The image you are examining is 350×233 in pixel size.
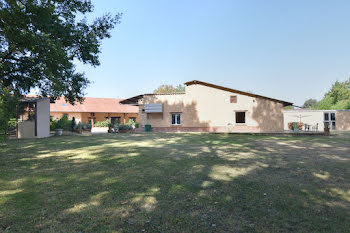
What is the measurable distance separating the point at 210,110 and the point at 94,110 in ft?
77.5

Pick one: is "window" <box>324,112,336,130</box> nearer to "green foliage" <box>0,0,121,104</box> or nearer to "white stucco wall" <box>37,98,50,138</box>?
"green foliage" <box>0,0,121,104</box>

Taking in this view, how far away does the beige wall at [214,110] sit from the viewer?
22.9 m

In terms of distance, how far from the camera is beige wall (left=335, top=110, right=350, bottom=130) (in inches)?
1134

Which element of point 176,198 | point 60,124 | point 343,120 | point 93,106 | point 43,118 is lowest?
point 176,198

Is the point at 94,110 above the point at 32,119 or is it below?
above

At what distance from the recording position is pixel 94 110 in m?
Answer: 37.4

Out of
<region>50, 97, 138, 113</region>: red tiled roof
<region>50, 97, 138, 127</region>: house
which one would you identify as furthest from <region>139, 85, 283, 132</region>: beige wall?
<region>50, 97, 138, 113</region>: red tiled roof

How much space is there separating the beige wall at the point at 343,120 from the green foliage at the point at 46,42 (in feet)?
107

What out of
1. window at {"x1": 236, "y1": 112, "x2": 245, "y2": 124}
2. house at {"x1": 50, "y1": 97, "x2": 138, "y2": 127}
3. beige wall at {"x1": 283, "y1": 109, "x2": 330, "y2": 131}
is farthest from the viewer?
house at {"x1": 50, "y1": 97, "x2": 138, "y2": 127}

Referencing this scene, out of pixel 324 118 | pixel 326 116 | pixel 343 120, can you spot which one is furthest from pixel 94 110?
pixel 343 120

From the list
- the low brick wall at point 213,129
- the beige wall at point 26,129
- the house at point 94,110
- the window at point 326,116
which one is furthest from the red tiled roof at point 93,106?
the window at point 326,116

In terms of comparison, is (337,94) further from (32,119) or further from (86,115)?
(32,119)

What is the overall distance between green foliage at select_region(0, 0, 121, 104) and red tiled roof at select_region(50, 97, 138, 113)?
20.3m

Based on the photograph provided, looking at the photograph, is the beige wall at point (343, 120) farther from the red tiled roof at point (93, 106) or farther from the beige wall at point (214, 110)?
the red tiled roof at point (93, 106)
